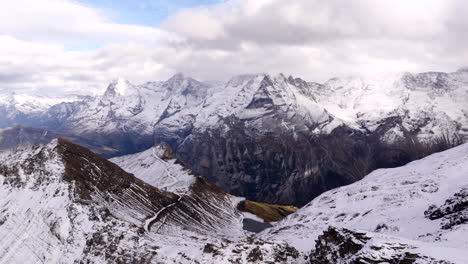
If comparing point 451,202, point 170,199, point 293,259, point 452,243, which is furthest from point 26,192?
point 451,202

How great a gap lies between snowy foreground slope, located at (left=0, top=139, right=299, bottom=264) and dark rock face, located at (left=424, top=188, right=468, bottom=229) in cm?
3786

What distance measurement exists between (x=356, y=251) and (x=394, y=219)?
204 ft

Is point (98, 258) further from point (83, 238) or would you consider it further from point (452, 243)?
point (452, 243)

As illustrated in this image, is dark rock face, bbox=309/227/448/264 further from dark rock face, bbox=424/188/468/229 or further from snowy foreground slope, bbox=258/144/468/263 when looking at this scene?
dark rock face, bbox=424/188/468/229

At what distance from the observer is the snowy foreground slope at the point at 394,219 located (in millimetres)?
70875

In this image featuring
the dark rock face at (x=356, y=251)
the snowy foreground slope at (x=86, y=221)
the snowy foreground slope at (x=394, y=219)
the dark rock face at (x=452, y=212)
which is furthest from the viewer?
the snowy foreground slope at (x=86, y=221)

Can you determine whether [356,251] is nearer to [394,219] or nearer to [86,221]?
[394,219]

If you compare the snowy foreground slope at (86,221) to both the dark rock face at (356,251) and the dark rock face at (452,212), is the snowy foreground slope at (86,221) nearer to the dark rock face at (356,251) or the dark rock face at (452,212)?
the dark rock face at (356,251)

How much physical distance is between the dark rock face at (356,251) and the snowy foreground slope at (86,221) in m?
13.3

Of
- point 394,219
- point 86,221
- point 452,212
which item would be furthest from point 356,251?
point 86,221

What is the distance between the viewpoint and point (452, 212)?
354 ft

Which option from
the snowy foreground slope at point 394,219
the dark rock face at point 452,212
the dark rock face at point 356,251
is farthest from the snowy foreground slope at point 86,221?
the dark rock face at point 452,212

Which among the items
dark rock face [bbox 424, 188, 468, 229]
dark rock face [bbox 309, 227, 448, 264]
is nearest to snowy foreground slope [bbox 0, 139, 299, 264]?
dark rock face [bbox 309, 227, 448, 264]

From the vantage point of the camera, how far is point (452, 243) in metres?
79.2
